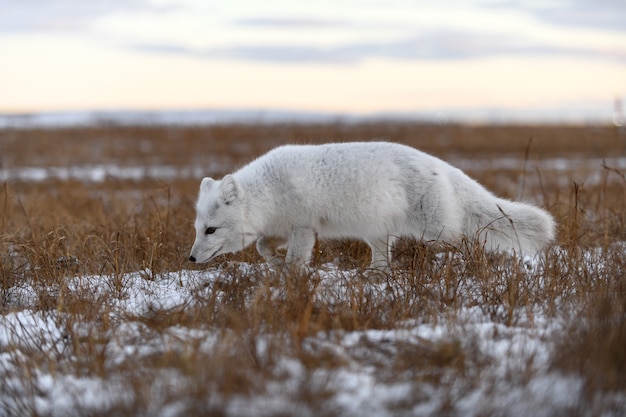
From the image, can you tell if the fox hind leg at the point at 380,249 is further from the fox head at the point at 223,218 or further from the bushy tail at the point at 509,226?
the fox head at the point at 223,218

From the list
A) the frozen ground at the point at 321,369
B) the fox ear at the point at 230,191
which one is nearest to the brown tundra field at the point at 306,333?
the frozen ground at the point at 321,369

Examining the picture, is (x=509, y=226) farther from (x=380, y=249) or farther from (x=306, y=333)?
(x=306, y=333)

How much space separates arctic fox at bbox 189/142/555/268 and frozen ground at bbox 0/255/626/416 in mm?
1013

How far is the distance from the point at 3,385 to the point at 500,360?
245cm

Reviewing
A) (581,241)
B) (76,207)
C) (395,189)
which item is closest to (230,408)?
(395,189)

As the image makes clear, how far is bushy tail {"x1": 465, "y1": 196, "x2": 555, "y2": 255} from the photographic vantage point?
4.67 m

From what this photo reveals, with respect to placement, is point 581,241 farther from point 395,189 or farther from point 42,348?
point 42,348

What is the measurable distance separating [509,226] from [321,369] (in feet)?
7.99

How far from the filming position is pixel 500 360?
3031 mm

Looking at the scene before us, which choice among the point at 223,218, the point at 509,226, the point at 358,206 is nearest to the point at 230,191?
the point at 223,218

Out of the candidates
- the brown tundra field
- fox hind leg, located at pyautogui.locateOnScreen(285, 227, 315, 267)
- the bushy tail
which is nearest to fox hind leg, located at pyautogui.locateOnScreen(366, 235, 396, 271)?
the brown tundra field

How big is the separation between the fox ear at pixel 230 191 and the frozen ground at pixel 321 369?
3.90 feet

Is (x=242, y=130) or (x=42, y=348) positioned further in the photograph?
(x=242, y=130)

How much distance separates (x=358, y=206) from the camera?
15.9 feet
